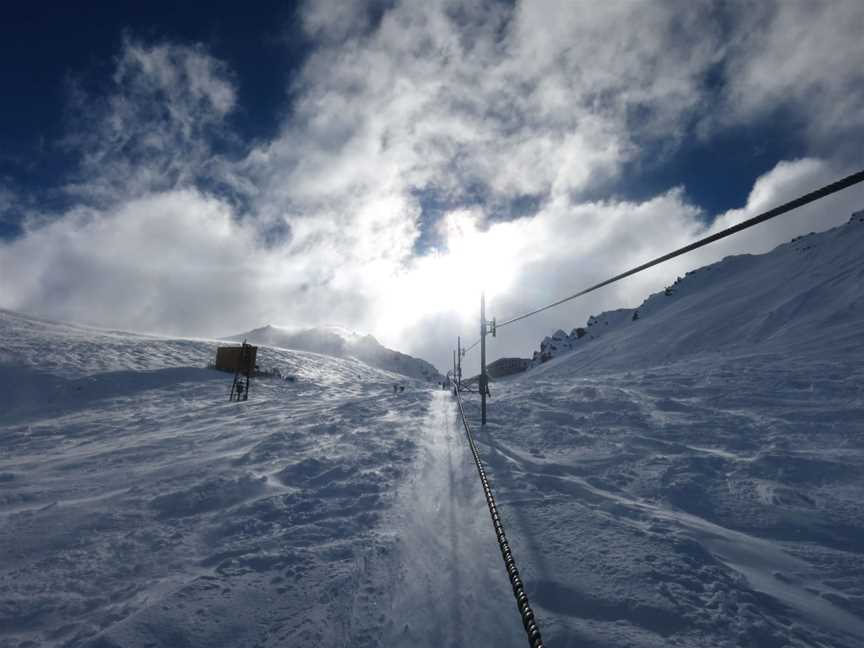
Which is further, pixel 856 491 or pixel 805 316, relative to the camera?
pixel 805 316

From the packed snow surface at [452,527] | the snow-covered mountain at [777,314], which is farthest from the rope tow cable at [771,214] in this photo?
the snow-covered mountain at [777,314]

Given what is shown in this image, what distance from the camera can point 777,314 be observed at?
2791 cm

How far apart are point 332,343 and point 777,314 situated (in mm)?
112464

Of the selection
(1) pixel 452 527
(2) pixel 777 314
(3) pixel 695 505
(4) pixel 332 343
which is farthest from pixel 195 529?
(4) pixel 332 343

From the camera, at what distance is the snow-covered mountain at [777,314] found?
2144cm

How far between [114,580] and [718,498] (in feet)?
20.8

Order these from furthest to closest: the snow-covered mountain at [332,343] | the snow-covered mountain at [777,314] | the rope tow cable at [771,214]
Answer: the snow-covered mountain at [332,343] < the snow-covered mountain at [777,314] < the rope tow cable at [771,214]

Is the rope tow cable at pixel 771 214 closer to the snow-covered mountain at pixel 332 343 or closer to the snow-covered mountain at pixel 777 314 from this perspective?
the snow-covered mountain at pixel 777 314

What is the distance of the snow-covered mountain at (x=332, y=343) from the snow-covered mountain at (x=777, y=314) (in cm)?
6435

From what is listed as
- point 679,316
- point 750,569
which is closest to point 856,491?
point 750,569

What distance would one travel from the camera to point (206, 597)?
3.01 meters

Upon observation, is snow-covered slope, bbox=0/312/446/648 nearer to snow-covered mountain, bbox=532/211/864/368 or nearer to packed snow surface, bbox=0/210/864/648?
packed snow surface, bbox=0/210/864/648

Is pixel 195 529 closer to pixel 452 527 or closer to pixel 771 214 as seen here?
pixel 452 527

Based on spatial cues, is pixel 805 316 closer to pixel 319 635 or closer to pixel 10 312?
pixel 319 635
